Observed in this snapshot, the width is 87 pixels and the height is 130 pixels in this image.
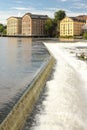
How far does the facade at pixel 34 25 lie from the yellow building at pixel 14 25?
10751 millimetres

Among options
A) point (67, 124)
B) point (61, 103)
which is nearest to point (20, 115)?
point (67, 124)

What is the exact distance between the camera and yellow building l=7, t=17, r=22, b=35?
15375cm

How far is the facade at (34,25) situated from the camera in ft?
454

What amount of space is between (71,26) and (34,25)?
78.1 ft

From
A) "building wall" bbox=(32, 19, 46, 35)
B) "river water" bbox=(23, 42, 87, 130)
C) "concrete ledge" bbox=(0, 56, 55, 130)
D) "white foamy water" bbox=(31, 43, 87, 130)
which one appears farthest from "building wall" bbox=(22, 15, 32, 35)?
"concrete ledge" bbox=(0, 56, 55, 130)

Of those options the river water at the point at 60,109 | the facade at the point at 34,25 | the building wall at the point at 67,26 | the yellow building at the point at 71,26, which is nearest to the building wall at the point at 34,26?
the facade at the point at 34,25

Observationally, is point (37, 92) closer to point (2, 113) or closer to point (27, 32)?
A: point (2, 113)

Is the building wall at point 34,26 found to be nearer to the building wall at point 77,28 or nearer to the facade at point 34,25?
the facade at point 34,25

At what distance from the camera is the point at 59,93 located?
424 inches

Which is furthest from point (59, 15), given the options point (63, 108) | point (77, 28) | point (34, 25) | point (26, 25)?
point (63, 108)

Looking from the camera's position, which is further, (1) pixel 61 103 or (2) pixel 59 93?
(2) pixel 59 93

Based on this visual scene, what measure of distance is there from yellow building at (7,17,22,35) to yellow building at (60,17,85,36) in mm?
34132

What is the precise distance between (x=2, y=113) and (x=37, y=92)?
102 inches

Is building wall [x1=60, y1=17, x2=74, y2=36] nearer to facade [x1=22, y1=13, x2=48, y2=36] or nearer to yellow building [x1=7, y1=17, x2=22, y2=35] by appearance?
facade [x1=22, y1=13, x2=48, y2=36]
